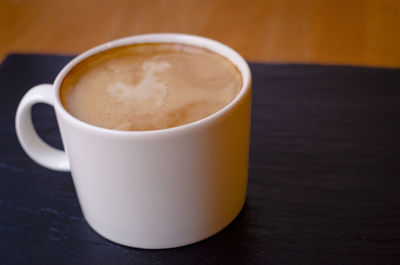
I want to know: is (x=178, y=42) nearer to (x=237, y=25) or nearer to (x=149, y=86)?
(x=149, y=86)

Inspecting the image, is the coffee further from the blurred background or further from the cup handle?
the blurred background

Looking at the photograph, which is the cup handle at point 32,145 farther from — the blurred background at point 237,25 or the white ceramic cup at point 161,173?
the blurred background at point 237,25

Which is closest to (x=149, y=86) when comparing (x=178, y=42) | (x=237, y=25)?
(x=178, y=42)

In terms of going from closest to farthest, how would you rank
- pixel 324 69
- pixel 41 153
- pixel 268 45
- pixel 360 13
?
pixel 41 153, pixel 324 69, pixel 268 45, pixel 360 13

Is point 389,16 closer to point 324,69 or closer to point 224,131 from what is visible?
point 324,69

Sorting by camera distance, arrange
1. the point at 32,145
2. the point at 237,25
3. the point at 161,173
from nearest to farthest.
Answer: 1. the point at 161,173
2. the point at 32,145
3. the point at 237,25

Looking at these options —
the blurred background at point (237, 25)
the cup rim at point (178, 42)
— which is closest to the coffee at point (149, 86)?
the cup rim at point (178, 42)

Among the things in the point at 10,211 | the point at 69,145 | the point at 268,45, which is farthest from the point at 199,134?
the point at 268,45
